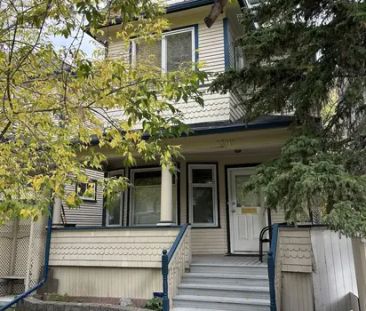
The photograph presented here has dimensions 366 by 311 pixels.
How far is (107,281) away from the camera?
813 cm

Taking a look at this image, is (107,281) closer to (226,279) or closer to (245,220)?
(226,279)

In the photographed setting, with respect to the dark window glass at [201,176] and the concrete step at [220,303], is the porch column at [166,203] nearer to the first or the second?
the concrete step at [220,303]

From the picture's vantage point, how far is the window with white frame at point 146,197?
389 inches

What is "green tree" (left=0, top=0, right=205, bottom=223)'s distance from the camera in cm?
397

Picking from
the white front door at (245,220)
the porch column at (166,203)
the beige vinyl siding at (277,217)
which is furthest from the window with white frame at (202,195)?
the porch column at (166,203)

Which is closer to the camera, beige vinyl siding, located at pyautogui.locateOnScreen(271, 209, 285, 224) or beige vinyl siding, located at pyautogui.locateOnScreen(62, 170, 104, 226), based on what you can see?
beige vinyl siding, located at pyautogui.locateOnScreen(271, 209, 285, 224)

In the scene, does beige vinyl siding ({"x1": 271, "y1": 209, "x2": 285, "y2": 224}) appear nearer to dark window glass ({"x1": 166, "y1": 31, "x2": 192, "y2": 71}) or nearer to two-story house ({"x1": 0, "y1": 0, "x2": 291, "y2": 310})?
two-story house ({"x1": 0, "y1": 0, "x2": 291, "y2": 310})

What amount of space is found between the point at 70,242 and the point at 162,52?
5.11 m

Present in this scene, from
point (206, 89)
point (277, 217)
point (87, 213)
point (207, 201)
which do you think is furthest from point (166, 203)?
point (87, 213)

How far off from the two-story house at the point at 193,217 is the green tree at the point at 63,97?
72.4 inches

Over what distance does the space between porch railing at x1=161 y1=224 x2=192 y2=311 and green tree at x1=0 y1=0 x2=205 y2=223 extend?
2.43m

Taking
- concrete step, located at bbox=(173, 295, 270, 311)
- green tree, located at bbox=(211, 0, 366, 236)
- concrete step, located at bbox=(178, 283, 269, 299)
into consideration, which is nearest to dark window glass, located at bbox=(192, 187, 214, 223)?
concrete step, located at bbox=(178, 283, 269, 299)

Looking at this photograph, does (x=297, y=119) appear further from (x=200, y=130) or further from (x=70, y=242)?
(x=70, y=242)

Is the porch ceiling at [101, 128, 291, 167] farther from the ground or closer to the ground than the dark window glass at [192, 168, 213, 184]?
farther from the ground
